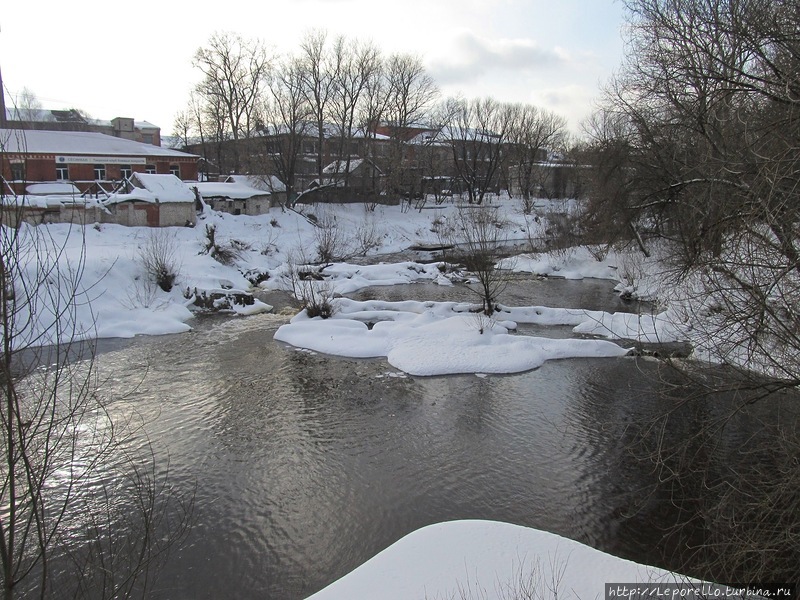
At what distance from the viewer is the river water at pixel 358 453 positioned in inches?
295

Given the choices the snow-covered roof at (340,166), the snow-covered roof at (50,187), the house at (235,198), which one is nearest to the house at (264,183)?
the house at (235,198)

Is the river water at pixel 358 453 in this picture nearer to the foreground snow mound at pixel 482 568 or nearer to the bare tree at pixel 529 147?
the foreground snow mound at pixel 482 568

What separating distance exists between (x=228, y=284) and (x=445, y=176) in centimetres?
3808

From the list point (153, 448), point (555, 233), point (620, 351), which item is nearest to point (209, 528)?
point (153, 448)

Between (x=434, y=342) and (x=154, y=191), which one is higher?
(x=154, y=191)

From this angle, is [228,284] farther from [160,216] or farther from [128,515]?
[128,515]

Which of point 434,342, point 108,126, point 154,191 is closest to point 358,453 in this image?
point 434,342

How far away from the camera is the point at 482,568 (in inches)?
246

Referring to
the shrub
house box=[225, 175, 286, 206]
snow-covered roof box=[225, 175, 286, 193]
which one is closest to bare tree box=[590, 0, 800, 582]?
the shrub

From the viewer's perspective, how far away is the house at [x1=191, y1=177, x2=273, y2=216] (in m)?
34.8

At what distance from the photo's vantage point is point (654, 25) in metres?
14.3

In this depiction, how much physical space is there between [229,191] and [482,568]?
3340 centimetres

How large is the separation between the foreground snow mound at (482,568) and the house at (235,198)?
30715 millimetres

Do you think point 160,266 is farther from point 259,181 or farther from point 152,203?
point 259,181
